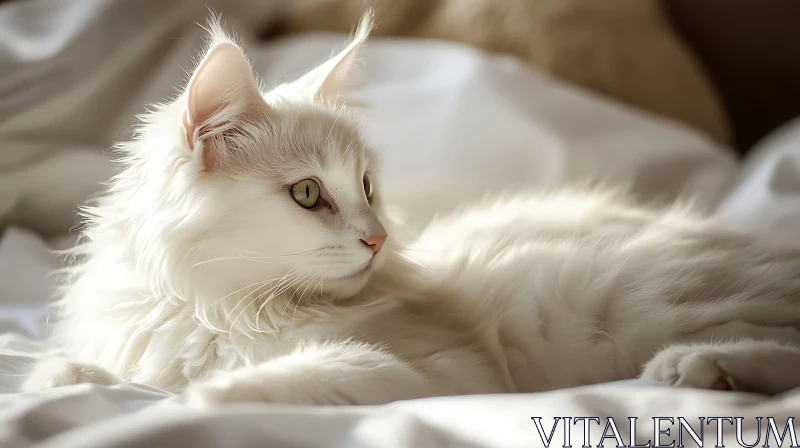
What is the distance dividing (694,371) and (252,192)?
2.14 feet

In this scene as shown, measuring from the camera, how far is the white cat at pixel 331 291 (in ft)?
3.27

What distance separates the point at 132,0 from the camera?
75.2 inches

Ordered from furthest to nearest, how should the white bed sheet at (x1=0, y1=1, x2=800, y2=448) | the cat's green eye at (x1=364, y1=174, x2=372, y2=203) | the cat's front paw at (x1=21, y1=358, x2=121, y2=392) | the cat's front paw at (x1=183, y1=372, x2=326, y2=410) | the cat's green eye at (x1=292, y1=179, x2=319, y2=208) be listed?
the white bed sheet at (x1=0, y1=1, x2=800, y2=448)
the cat's green eye at (x1=364, y1=174, x2=372, y2=203)
the cat's green eye at (x1=292, y1=179, x2=319, y2=208)
the cat's front paw at (x1=21, y1=358, x2=121, y2=392)
the cat's front paw at (x1=183, y1=372, x2=326, y2=410)

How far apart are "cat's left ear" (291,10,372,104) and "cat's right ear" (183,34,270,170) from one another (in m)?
0.19

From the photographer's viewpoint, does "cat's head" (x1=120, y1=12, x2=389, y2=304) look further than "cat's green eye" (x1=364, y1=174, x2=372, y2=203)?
No

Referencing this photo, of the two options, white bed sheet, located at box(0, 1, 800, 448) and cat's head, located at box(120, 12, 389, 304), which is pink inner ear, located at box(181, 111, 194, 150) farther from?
A: white bed sheet, located at box(0, 1, 800, 448)

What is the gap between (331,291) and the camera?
1119 mm

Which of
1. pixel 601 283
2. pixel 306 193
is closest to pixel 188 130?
pixel 306 193

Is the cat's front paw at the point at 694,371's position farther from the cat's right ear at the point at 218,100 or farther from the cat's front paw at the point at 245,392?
the cat's right ear at the point at 218,100

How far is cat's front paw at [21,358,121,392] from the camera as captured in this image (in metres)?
0.95

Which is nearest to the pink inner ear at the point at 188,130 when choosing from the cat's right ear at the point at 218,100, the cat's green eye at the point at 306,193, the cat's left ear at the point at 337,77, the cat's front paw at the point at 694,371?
the cat's right ear at the point at 218,100

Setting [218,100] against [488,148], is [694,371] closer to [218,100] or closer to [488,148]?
[218,100]

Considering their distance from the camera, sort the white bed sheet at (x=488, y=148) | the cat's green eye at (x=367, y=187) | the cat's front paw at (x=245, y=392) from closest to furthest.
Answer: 1. the cat's front paw at (x=245, y=392)
2. the cat's green eye at (x=367, y=187)
3. the white bed sheet at (x=488, y=148)

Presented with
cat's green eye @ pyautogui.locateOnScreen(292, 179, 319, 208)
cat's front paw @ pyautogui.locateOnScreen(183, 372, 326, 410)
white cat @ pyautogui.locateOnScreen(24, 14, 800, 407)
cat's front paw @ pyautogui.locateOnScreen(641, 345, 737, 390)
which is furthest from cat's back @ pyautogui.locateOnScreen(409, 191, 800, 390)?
cat's front paw @ pyautogui.locateOnScreen(183, 372, 326, 410)
